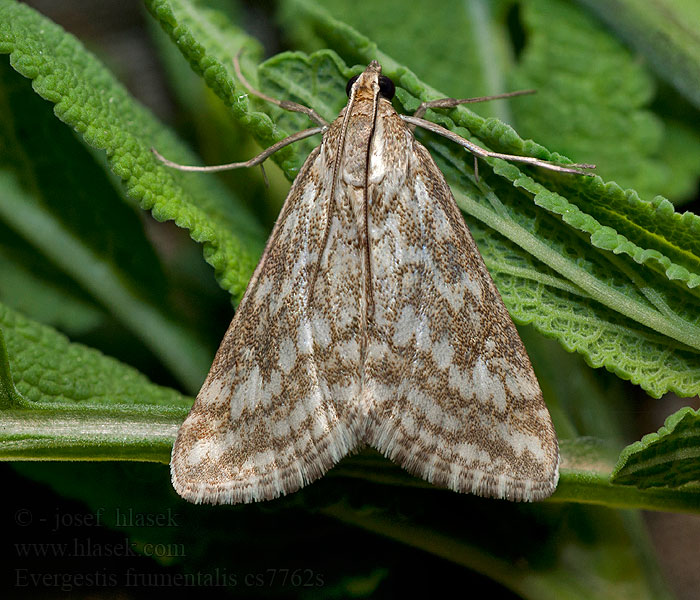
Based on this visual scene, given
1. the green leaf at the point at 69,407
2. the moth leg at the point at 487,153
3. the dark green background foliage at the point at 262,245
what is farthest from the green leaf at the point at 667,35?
the green leaf at the point at 69,407

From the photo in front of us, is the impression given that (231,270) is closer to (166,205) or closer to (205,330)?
(166,205)

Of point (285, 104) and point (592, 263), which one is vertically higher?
point (592, 263)

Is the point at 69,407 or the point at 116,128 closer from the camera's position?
the point at 69,407

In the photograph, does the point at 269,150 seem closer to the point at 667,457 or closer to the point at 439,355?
the point at 439,355

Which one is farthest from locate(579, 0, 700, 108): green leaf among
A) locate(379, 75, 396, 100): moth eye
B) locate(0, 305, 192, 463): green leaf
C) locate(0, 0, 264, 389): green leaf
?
locate(0, 305, 192, 463): green leaf

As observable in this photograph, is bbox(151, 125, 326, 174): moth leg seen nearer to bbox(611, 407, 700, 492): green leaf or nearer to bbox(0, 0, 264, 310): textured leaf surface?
bbox(0, 0, 264, 310): textured leaf surface

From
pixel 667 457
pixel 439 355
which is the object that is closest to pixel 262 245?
pixel 439 355
